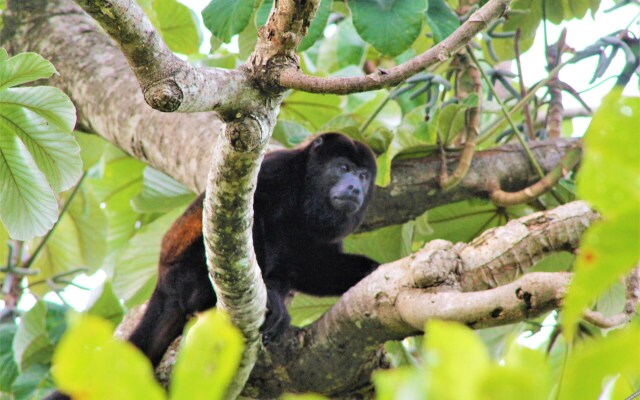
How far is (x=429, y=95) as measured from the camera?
12.5ft

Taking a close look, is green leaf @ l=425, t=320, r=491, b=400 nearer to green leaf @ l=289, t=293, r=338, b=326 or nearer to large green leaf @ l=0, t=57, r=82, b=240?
large green leaf @ l=0, t=57, r=82, b=240

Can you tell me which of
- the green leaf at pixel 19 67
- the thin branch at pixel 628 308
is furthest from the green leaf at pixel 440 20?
the green leaf at pixel 19 67

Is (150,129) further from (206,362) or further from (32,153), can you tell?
(206,362)

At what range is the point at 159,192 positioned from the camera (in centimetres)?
427

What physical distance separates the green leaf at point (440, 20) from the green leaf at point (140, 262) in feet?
6.44

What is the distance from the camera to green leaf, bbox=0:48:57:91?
6.93ft

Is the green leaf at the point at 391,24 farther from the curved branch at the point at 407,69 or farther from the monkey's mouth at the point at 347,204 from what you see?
the curved branch at the point at 407,69

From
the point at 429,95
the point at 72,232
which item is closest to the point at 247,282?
the point at 429,95

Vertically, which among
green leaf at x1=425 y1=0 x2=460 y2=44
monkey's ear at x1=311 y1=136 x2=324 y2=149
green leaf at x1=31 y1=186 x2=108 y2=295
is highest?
green leaf at x1=425 y1=0 x2=460 y2=44

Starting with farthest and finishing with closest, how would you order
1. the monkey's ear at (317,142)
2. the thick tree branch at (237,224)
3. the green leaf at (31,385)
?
the monkey's ear at (317,142)
the green leaf at (31,385)
the thick tree branch at (237,224)

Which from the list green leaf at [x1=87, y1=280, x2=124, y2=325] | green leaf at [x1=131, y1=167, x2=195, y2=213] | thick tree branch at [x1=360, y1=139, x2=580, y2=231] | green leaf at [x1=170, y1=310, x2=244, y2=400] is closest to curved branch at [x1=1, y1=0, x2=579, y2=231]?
thick tree branch at [x1=360, y1=139, x2=580, y2=231]

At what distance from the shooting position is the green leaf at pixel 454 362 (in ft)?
1.91

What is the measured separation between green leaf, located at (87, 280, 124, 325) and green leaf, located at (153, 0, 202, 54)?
161 cm

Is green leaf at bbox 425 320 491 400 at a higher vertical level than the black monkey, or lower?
higher
